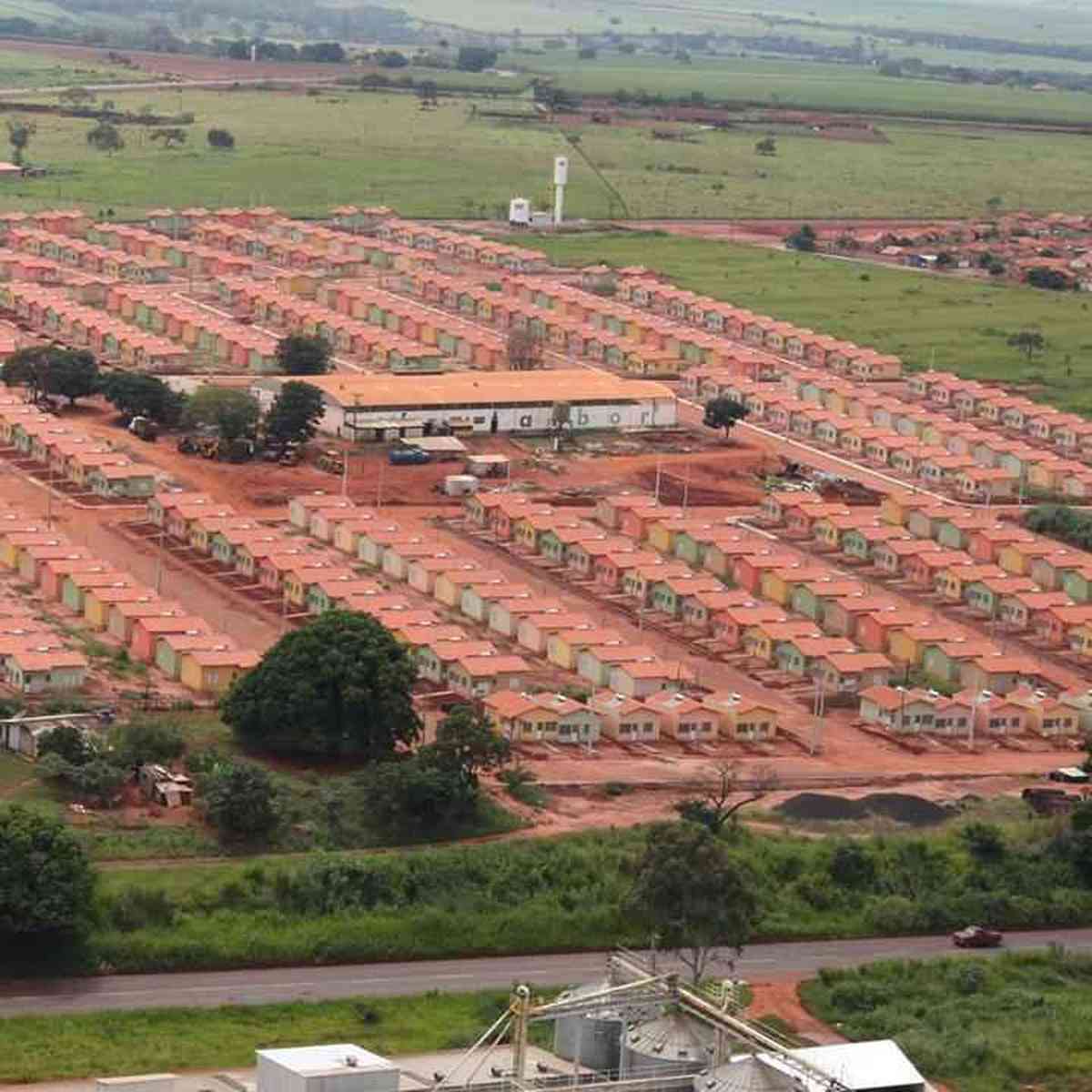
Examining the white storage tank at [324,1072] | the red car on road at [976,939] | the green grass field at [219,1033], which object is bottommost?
the red car on road at [976,939]

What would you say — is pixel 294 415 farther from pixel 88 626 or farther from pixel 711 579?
pixel 88 626

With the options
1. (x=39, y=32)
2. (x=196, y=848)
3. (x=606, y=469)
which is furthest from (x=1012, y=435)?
(x=39, y=32)

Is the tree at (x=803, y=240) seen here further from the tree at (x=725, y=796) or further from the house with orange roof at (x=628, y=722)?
the tree at (x=725, y=796)

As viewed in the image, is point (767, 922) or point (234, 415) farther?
point (234, 415)

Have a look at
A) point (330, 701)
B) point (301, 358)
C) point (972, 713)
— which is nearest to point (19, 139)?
point (301, 358)

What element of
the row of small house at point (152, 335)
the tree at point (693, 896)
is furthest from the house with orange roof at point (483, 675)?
the row of small house at point (152, 335)

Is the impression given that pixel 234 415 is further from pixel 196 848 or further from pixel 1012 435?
pixel 196 848

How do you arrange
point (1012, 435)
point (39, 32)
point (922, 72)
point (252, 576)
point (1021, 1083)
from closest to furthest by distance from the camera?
point (1021, 1083)
point (252, 576)
point (1012, 435)
point (39, 32)
point (922, 72)
